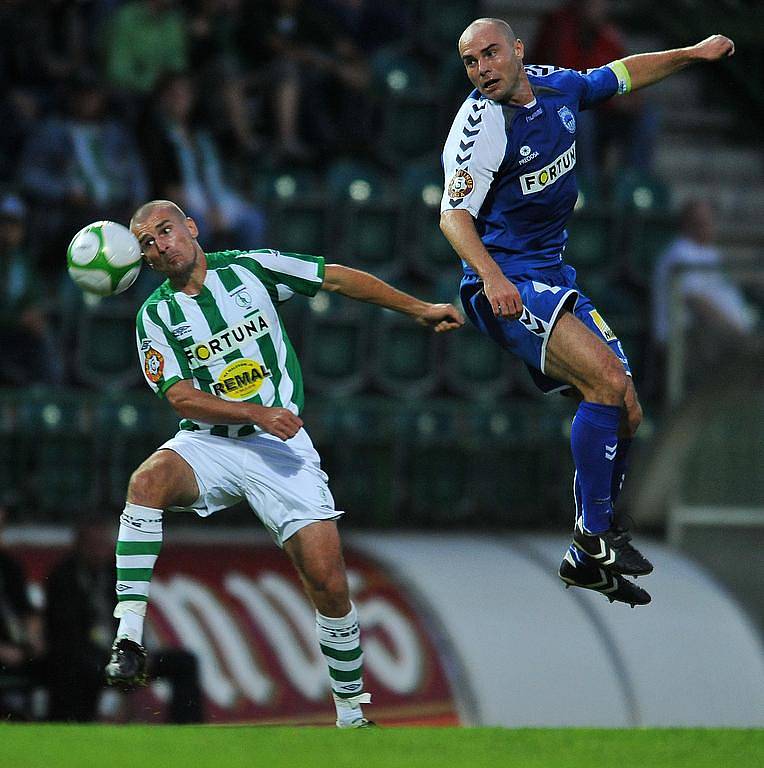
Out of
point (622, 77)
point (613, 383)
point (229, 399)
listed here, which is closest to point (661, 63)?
point (622, 77)

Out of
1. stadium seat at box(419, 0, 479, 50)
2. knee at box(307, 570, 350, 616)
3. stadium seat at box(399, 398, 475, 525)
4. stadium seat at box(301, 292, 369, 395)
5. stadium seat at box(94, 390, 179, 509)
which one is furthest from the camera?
stadium seat at box(419, 0, 479, 50)

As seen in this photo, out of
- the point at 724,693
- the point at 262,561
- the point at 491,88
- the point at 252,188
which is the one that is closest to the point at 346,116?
the point at 252,188

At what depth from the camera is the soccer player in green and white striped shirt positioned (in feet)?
22.7

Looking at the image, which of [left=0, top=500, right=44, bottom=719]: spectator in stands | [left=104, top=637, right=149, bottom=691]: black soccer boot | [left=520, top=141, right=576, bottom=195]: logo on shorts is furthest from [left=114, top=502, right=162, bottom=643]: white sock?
[left=0, top=500, right=44, bottom=719]: spectator in stands

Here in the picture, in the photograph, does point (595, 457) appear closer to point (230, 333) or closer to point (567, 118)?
point (567, 118)

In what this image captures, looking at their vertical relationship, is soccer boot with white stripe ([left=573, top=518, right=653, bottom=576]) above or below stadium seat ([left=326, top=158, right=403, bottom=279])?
below

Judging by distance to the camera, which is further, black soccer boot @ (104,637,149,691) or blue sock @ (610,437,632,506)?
blue sock @ (610,437,632,506)

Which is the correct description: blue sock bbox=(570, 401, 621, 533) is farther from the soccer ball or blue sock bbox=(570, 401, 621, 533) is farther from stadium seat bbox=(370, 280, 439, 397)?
stadium seat bbox=(370, 280, 439, 397)

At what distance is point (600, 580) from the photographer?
276 inches

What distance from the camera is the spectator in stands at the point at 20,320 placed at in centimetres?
1069

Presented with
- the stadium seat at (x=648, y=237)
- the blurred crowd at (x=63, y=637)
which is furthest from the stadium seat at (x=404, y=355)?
the blurred crowd at (x=63, y=637)

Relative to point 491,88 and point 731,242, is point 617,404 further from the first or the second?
point 731,242

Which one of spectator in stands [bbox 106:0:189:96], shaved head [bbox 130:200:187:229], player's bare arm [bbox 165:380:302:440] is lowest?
player's bare arm [bbox 165:380:302:440]

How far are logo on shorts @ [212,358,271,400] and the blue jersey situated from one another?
101 cm
